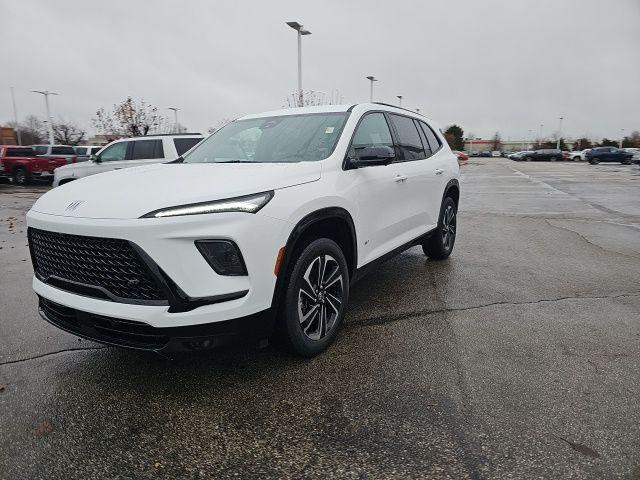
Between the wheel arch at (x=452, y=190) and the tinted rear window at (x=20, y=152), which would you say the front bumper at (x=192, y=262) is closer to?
the wheel arch at (x=452, y=190)

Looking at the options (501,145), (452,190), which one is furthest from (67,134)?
(501,145)

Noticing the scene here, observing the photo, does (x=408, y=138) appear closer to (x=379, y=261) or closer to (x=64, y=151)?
(x=379, y=261)

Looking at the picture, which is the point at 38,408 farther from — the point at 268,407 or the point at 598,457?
the point at 598,457

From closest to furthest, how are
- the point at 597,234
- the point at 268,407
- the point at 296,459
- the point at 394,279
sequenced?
the point at 296,459 → the point at 268,407 → the point at 394,279 → the point at 597,234

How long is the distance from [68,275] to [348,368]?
1882mm


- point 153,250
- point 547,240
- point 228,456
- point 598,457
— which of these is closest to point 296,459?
point 228,456

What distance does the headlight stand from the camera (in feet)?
8.13

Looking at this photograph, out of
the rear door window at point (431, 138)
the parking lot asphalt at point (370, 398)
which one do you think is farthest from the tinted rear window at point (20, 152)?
the rear door window at point (431, 138)

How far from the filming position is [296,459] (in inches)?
88.7

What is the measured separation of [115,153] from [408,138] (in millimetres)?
9739

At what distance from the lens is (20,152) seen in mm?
20344

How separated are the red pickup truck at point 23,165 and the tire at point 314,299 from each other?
816 inches

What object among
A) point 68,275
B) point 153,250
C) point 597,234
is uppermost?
point 153,250

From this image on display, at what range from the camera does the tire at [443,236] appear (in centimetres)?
571
